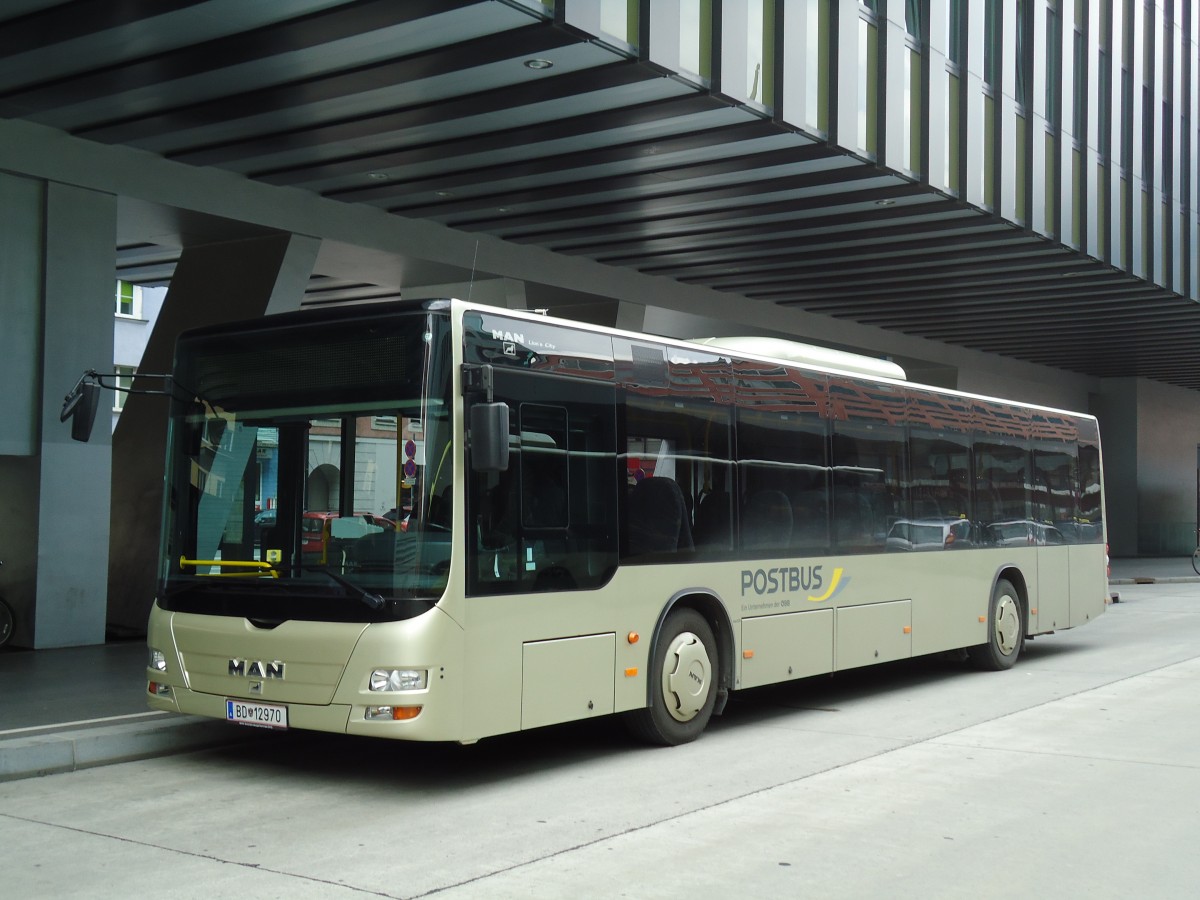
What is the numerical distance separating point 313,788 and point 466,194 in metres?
9.29

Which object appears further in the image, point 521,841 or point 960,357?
point 960,357

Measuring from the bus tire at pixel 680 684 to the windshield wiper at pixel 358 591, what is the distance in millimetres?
2277

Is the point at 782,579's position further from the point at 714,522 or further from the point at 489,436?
the point at 489,436

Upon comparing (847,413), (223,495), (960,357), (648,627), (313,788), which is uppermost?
(960,357)

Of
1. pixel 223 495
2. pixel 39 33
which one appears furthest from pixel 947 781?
pixel 39 33

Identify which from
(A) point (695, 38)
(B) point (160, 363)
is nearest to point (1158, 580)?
(A) point (695, 38)

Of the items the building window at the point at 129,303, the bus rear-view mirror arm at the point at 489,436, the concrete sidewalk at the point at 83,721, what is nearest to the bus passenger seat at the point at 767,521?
the bus rear-view mirror arm at the point at 489,436

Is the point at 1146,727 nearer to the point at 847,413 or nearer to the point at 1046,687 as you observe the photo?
the point at 1046,687

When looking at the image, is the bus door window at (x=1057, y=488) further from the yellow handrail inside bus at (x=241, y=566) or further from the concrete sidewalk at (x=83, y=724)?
the yellow handrail inside bus at (x=241, y=566)

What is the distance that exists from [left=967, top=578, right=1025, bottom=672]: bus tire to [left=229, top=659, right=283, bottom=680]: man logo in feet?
27.8

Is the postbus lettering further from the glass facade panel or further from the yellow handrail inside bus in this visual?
the glass facade panel

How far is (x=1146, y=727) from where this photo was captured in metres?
10.1

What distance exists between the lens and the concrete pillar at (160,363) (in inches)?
601

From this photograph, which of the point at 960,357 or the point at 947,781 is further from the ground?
the point at 960,357
